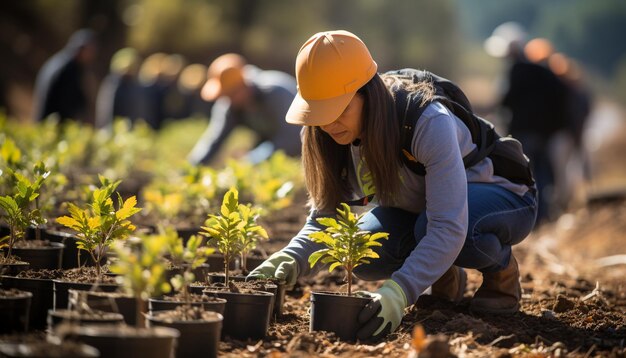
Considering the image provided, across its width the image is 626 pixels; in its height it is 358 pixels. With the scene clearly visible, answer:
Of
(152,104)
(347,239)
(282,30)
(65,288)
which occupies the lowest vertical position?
(65,288)

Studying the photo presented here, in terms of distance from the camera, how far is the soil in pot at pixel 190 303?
9.50ft

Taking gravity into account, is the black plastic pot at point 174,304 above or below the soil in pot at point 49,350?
above

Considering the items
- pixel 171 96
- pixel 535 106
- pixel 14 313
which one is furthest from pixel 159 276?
pixel 171 96

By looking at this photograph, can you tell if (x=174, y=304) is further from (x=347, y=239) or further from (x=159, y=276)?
(x=347, y=239)

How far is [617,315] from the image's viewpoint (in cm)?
394

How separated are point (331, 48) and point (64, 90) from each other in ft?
28.2

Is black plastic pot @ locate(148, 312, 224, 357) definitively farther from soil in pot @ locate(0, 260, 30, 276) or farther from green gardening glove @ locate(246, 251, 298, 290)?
soil in pot @ locate(0, 260, 30, 276)

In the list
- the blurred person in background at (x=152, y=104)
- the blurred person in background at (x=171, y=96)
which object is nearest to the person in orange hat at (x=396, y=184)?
the blurred person in background at (x=152, y=104)

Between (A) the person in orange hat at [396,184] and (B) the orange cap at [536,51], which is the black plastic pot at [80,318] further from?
(B) the orange cap at [536,51]

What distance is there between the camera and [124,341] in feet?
7.79

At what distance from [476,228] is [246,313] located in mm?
1097

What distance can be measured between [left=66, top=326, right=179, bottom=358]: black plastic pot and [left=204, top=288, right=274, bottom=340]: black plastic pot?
742mm

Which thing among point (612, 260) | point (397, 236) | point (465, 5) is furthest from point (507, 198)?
point (465, 5)

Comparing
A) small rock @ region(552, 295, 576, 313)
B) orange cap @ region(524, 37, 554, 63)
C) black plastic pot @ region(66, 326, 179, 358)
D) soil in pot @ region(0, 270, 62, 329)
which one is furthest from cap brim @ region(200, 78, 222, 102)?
black plastic pot @ region(66, 326, 179, 358)
